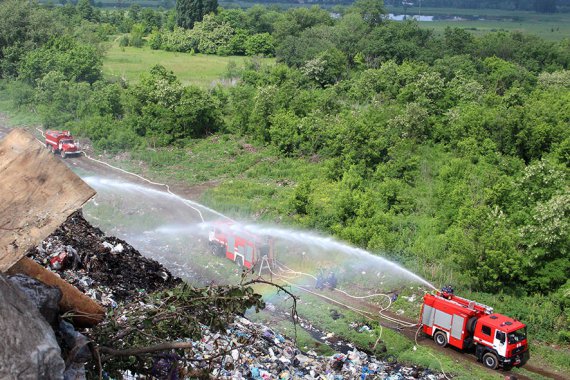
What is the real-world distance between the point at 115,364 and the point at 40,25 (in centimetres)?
4642

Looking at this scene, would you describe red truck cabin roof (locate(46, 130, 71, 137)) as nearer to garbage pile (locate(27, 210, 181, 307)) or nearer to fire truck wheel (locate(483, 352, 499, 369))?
garbage pile (locate(27, 210, 181, 307))

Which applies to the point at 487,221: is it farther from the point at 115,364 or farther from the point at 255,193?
the point at 115,364

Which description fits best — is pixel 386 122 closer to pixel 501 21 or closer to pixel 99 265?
pixel 99 265

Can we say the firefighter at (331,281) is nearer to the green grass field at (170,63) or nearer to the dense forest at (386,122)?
the dense forest at (386,122)

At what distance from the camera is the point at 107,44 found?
6100 cm

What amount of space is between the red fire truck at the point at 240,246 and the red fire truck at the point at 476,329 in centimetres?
495

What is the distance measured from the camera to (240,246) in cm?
1945

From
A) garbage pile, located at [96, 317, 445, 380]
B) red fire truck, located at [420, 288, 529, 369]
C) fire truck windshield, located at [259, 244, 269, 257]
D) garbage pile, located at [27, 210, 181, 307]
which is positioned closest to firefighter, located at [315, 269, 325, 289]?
fire truck windshield, located at [259, 244, 269, 257]

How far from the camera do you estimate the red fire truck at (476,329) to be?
50.1 ft

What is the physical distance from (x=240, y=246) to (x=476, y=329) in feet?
22.9

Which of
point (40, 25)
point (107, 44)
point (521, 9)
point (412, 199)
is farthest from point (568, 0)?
point (412, 199)

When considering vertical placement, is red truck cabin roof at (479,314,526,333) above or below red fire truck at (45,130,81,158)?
above

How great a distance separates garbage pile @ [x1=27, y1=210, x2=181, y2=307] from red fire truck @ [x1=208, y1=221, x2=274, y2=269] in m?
3.99

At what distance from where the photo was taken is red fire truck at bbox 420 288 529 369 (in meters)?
15.3
